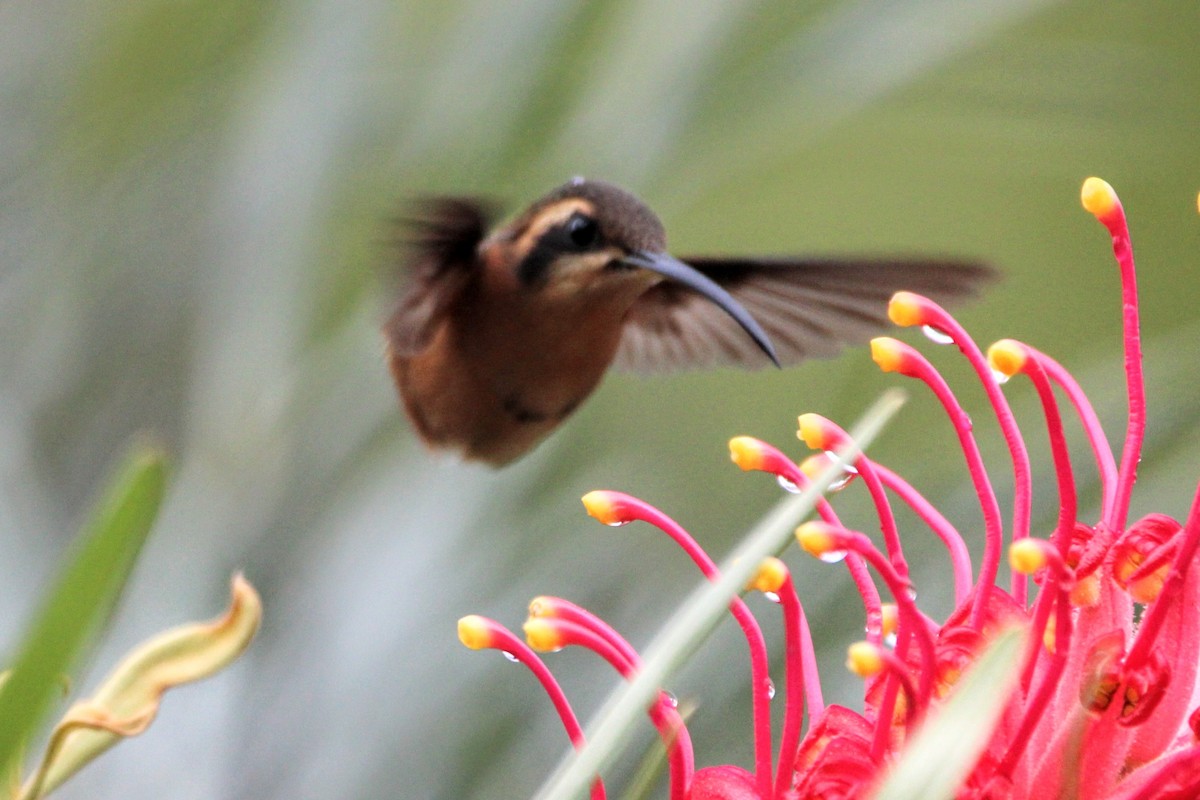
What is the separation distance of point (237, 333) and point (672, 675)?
80cm

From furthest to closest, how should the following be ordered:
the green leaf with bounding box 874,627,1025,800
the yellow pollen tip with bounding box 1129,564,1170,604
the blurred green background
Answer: the blurred green background < the yellow pollen tip with bounding box 1129,564,1170,604 < the green leaf with bounding box 874,627,1025,800

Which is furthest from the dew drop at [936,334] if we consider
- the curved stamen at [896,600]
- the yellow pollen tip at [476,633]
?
the yellow pollen tip at [476,633]

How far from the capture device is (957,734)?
29cm

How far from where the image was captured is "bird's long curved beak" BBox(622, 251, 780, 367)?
0.83 metres

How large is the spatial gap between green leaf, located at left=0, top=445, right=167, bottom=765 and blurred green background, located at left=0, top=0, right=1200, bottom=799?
0.58m

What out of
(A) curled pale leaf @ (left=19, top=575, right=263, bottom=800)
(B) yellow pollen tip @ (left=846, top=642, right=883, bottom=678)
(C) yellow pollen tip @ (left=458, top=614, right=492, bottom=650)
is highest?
(A) curled pale leaf @ (left=19, top=575, right=263, bottom=800)

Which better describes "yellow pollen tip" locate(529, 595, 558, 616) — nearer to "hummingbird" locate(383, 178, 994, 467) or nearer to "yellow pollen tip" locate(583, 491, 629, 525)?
"yellow pollen tip" locate(583, 491, 629, 525)

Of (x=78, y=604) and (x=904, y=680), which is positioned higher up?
(x=78, y=604)

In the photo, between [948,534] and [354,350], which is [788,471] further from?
[354,350]

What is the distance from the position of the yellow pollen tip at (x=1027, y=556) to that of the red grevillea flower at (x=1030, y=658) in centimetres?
5

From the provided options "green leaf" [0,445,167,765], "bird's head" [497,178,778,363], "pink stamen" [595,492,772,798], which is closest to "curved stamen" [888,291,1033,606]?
"pink stamen" [595,492,772,798]

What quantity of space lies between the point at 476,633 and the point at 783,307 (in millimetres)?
507

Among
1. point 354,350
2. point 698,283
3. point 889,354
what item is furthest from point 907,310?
point 354,350

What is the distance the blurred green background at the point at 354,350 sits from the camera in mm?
973
